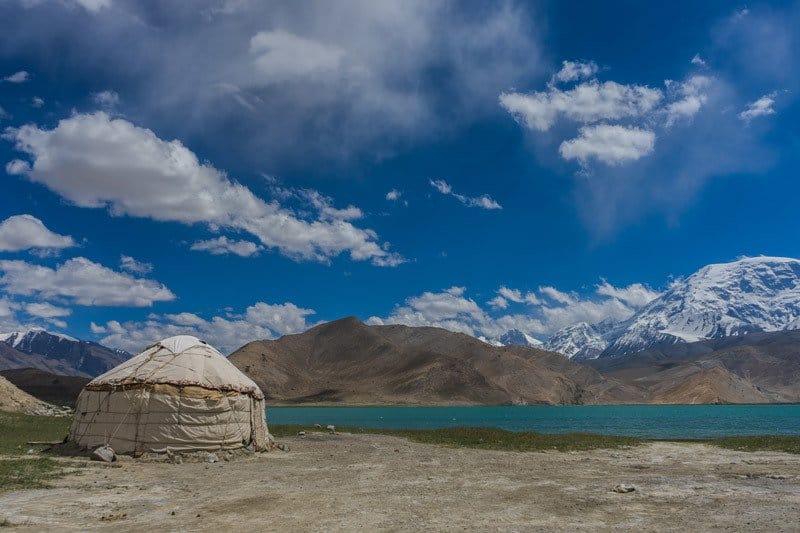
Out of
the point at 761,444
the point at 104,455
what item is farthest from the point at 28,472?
the point at 761,444

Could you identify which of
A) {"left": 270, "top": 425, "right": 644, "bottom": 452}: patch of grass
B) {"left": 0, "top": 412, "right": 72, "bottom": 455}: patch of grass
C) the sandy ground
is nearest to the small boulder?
the sandy ground

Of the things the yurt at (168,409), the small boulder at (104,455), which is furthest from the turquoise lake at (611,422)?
the small boulder at (104,455)

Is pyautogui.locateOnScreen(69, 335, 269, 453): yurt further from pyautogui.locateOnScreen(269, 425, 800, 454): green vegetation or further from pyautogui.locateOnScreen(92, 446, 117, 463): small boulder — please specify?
pyautogui.locateOnScreen(269, 425, 800, 454): green vegetation

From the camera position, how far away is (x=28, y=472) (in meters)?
18.0

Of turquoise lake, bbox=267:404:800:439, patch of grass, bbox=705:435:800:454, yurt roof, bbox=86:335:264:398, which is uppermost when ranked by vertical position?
yurt roof, bbox=86:335:264:398

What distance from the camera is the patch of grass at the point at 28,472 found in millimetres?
15898

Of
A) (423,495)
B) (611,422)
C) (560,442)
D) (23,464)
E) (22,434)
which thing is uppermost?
(560,442)

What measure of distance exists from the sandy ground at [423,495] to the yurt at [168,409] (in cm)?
155

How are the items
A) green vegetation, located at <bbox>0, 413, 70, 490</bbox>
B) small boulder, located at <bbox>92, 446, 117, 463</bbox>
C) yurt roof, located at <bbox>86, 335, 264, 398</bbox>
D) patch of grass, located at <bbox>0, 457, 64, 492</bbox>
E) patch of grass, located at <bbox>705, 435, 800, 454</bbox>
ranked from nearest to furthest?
1. patch of grass, located at <bbox>0, 457, 64, 492</bbox>
2. green vegetation, located at <bbox>0, 413, 70, 490</bbox>
3. small boulder, located at <bbox>92, 446, 117, 463</bbox>
4. yurt roof, located at <bbox>86, 335, 264, 398</bbox>
5. patch of grass, located at <bbox>705, 435, 800, 454</bbox>

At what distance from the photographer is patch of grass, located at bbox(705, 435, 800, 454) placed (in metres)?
26.0

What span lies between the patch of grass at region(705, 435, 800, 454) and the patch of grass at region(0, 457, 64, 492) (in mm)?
27568

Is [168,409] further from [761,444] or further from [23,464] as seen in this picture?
[761,444]

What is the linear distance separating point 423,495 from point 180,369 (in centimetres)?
1377

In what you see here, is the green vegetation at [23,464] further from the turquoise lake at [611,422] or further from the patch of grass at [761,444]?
the turquoise lake at [611,422]
